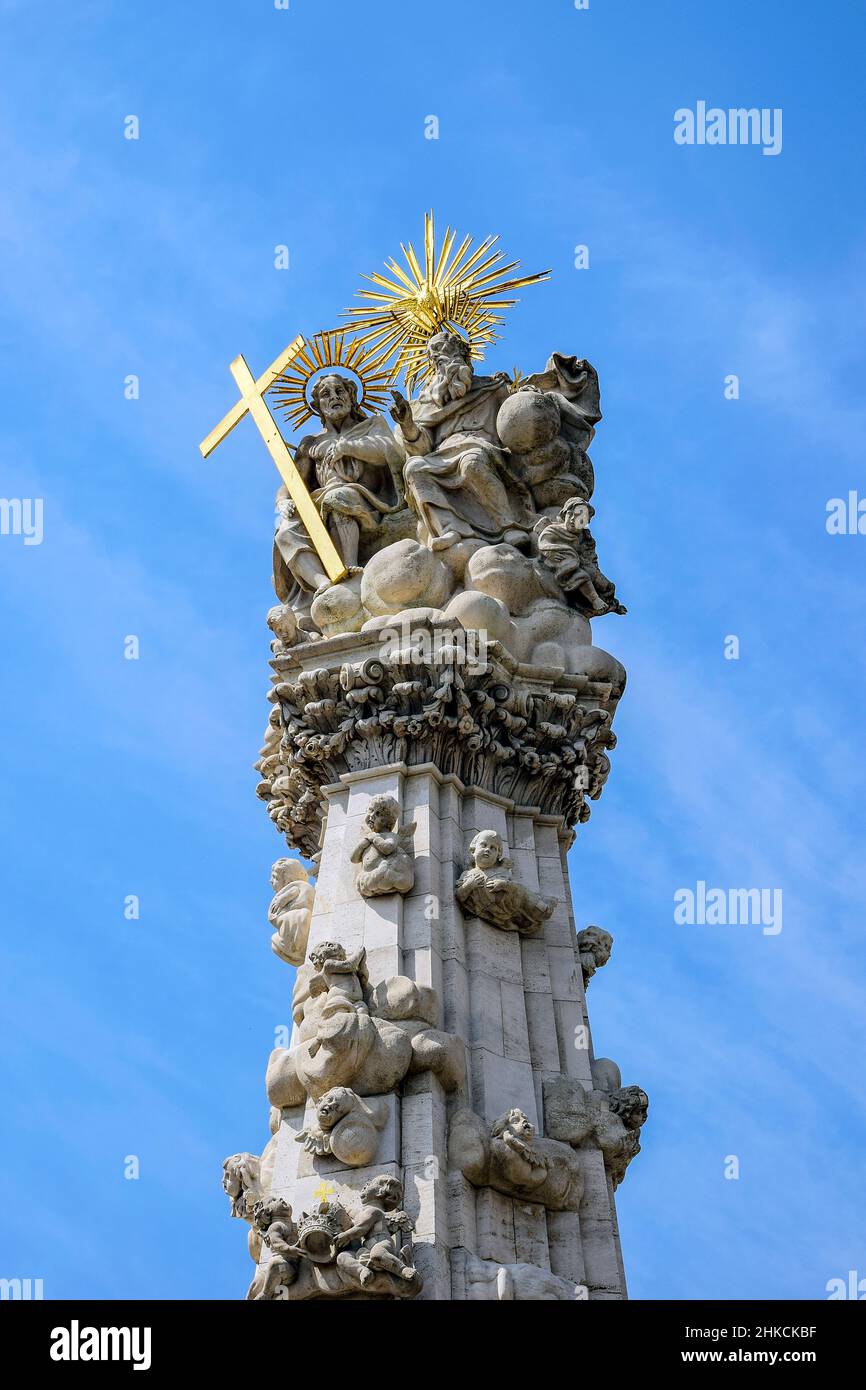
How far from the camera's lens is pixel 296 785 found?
19891 mm

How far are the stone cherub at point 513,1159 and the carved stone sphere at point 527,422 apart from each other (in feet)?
26.9

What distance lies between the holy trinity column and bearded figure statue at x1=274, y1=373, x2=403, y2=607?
0.12 feet

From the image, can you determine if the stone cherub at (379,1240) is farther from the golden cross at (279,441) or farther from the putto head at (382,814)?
the golden cross at (279,441)

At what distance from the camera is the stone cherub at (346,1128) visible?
15.5m

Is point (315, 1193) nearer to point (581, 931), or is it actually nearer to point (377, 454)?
point (581, 931)

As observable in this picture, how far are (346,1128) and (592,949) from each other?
4.35 meters

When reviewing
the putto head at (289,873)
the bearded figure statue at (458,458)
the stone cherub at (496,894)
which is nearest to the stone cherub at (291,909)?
the putto head at (289,873)

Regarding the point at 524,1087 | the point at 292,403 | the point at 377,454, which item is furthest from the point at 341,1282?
the point at 292,403

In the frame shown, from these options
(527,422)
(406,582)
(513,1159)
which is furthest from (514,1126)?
(527,422)

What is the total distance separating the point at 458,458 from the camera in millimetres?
21062

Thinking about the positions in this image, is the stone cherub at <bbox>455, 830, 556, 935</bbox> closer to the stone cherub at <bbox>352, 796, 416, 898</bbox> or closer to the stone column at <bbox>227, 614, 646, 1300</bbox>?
the stone column at <bbox>227, 614, 646, 1300</bbox>

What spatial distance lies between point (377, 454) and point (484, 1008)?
7.50 meters

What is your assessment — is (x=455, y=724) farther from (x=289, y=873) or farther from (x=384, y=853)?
(x=289, y=873)
